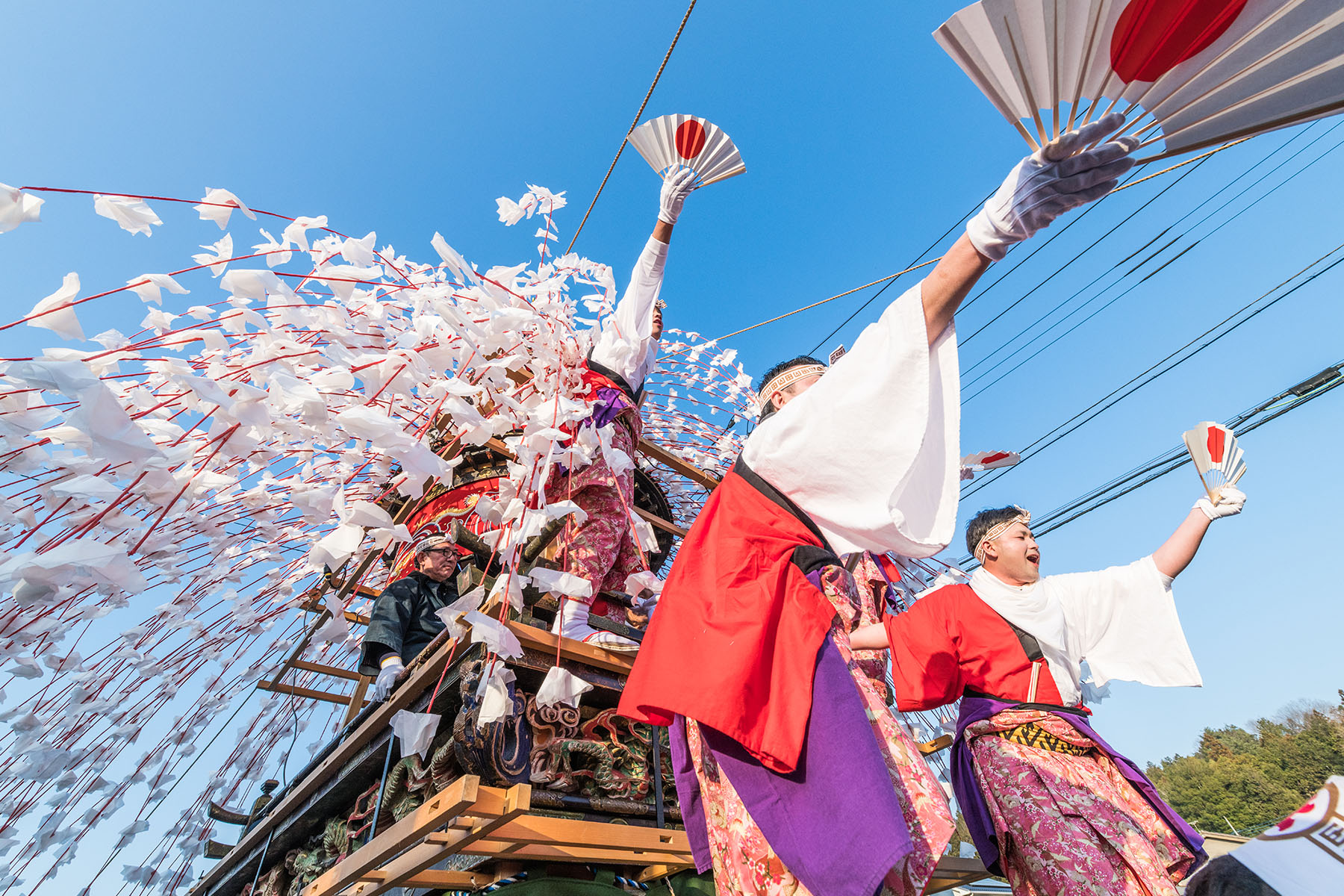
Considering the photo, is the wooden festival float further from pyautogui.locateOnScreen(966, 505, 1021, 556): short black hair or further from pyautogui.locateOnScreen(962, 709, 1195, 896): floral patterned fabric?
pyautogui.locateOnScreen(966, 505, 1021, 556): short black hair

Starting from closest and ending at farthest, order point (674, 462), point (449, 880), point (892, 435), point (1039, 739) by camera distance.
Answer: point (892, 435) < point (1039, 739) < point (449, 880) < point (674, 462)

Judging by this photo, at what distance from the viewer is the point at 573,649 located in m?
2.34

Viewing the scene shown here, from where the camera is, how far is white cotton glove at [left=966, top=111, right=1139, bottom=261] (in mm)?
1122

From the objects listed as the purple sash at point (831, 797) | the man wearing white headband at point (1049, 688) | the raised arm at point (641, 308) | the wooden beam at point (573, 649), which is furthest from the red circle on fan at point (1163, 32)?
the raised arm at point (641, 308)

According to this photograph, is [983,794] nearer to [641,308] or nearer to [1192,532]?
[1192,532]

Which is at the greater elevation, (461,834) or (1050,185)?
(1050,185)

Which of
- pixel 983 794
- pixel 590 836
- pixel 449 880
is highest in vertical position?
pixel 983 794

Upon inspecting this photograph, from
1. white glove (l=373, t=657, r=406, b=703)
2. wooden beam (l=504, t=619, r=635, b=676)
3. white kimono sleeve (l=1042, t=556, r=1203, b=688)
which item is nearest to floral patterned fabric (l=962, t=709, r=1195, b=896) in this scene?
white kimono sleeve (l=1042, t=556, r=1203, b=688)

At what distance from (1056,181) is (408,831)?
6.88 ft

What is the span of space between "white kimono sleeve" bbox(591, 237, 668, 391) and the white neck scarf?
189 centimetres

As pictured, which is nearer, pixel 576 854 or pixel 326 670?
pixel 576 854

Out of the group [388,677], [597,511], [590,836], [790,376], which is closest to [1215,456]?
[790,376]

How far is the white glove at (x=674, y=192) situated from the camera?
3379 millimetres

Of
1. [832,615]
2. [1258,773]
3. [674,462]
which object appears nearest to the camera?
[832,615]
